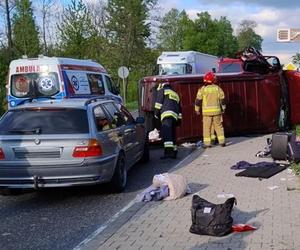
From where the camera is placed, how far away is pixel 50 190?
373 inches

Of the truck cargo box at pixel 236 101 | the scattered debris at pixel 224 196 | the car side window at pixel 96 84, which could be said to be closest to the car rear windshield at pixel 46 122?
the scattered debris at pixel 224 196

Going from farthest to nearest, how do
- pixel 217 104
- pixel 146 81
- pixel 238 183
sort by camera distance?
pixel 146 81 → pixel 217 104 → pixel 238 183

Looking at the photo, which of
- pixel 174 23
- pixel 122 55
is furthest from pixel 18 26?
pixel 174 23

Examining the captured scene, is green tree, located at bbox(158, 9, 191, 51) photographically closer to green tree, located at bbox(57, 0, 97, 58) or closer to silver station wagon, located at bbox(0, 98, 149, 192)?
green tree, located at bbox(57, 0, 97, 58)

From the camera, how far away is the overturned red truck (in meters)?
14.7

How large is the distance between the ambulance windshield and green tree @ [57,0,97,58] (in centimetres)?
1923

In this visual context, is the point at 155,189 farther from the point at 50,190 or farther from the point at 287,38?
the point at 287,38

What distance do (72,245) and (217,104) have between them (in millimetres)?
7927

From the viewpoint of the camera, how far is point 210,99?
13.6 m

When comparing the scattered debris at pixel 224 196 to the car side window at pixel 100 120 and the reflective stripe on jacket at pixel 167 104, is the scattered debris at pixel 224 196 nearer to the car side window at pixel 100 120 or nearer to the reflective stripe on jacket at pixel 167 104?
the car side window at pixel 100 120

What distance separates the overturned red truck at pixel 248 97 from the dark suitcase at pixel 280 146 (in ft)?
12.8

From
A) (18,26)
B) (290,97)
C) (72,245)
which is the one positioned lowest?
(72,245)

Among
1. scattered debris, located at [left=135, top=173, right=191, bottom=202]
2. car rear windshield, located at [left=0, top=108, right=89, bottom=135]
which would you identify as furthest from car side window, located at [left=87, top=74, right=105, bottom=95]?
scattered debris, located at [left=135, top=173, right=191, bottom=202]

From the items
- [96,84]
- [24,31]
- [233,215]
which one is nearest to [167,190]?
[233,215]
